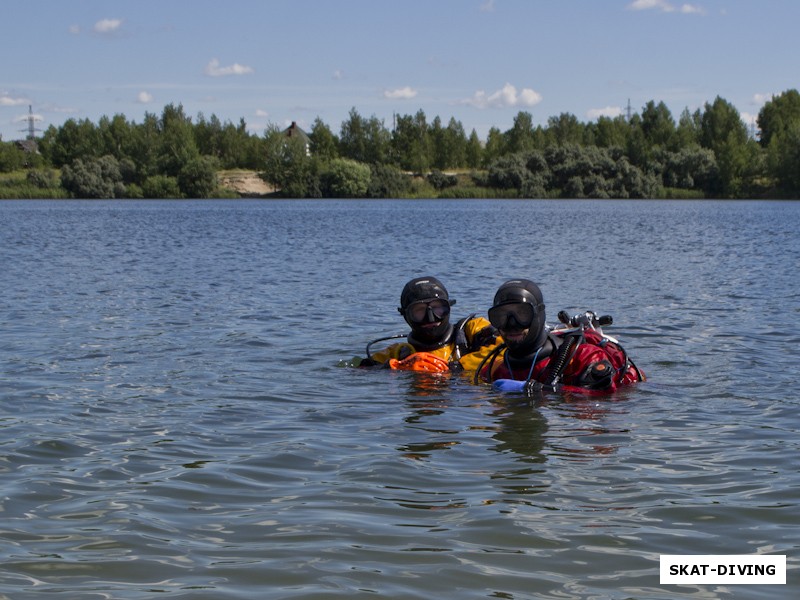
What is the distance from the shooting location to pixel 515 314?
30.4 ft

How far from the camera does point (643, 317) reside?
17266mm

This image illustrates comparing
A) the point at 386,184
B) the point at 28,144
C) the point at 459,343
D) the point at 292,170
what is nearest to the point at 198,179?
the point at 292,170

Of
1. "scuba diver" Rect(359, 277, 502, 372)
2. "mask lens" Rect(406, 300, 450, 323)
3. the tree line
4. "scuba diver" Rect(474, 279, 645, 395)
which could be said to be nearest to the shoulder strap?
"scuba diver" Rect(359, 277, 502, 372)

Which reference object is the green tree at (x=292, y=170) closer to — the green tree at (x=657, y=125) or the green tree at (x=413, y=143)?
the green tree at (x=413, y=143)

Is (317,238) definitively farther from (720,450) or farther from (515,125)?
(515,125)

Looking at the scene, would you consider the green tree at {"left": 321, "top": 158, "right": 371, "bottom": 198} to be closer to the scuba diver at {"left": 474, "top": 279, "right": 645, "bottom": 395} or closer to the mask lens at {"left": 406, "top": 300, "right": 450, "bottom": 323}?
the mask lens at {"left": 406, "top": 300, "right": 450, "bottom": 323}

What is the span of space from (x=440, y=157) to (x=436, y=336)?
422ft

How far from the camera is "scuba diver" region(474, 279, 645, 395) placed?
9.31 metres

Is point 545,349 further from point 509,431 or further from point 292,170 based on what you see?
point 292,170

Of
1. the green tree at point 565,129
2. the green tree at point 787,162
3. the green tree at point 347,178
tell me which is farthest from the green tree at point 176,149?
the green tree at point 787,162

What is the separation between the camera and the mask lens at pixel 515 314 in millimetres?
9242

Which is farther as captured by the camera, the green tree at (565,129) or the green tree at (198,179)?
the green tree at (565,129)

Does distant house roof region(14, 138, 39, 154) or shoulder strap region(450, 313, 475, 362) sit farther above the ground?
distant house roof region(14, 138, 39, 154)

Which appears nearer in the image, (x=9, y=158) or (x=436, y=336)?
(x=436, y=336)
